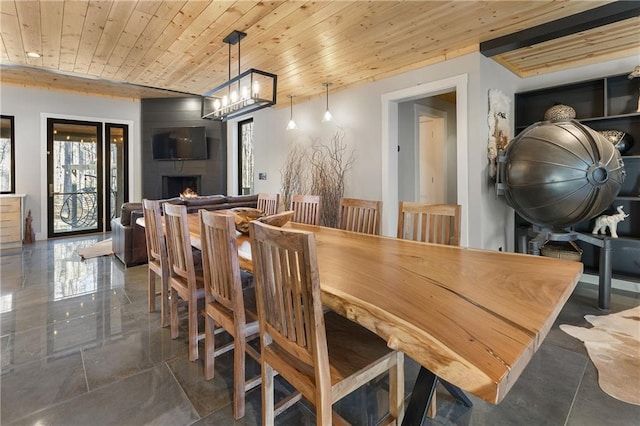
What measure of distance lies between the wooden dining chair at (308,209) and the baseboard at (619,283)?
299cm

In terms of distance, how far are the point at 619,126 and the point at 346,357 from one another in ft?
13.0

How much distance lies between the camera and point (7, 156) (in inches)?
219

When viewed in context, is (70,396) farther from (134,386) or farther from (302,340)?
(302,340)

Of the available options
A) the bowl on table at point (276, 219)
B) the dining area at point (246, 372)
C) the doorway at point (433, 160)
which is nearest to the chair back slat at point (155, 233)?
the dining area at point (246, 372)

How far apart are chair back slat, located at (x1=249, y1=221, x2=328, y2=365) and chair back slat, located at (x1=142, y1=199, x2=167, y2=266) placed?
143 centimetres

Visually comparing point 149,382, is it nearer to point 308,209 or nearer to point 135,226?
point 308,209

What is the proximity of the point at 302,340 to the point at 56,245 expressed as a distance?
615 centimetres

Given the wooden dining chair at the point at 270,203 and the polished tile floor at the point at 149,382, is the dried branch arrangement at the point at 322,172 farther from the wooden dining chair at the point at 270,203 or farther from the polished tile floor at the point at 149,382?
the polished tile floor at the point at 149,382

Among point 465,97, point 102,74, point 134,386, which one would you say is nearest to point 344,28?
point 465,97

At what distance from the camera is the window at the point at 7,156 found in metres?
5.53

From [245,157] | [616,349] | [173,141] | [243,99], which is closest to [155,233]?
[243,99]

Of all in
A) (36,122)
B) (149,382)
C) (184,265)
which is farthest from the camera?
(36,122)

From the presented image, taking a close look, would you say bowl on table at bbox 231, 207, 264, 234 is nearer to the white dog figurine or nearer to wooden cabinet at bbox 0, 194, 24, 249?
the white dog figurine

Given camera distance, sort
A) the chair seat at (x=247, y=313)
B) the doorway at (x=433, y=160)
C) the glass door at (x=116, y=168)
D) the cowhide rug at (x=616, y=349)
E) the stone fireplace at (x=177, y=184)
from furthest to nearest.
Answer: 1. the stone fireplace at (x=177, y=184)
2. the glass door at (x=116, y=168)
3. the doorway at (x=433, y=160)
4. the cowhide rug at (x=616, y=349)
5. the chair seat at (x=247, y=313)
